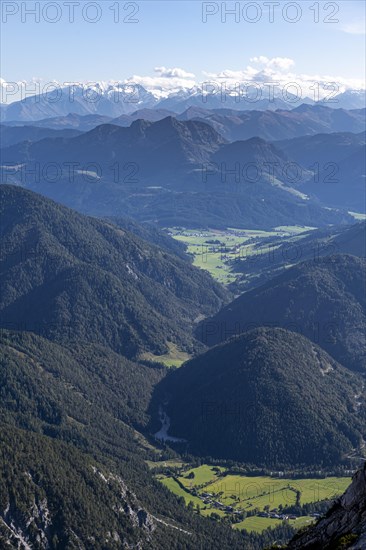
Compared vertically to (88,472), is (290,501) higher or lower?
lower

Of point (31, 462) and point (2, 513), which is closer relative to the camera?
point (2, 513)

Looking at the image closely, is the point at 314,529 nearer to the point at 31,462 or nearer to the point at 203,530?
the point at 31,462

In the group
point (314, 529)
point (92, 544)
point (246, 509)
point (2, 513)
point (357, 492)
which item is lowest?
point (246, 509)

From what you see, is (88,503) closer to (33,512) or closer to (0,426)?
(33,512)

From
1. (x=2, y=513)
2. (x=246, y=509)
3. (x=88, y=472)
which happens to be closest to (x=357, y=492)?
(x=2, y=513)

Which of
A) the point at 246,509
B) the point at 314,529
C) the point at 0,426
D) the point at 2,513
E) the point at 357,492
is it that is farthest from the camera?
the point at 246,509

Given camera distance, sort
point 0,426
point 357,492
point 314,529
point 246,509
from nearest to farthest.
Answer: point 357,492, point 314,529, point 0,426, point 246,509

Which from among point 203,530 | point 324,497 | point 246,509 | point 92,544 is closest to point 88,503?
point 92,544
